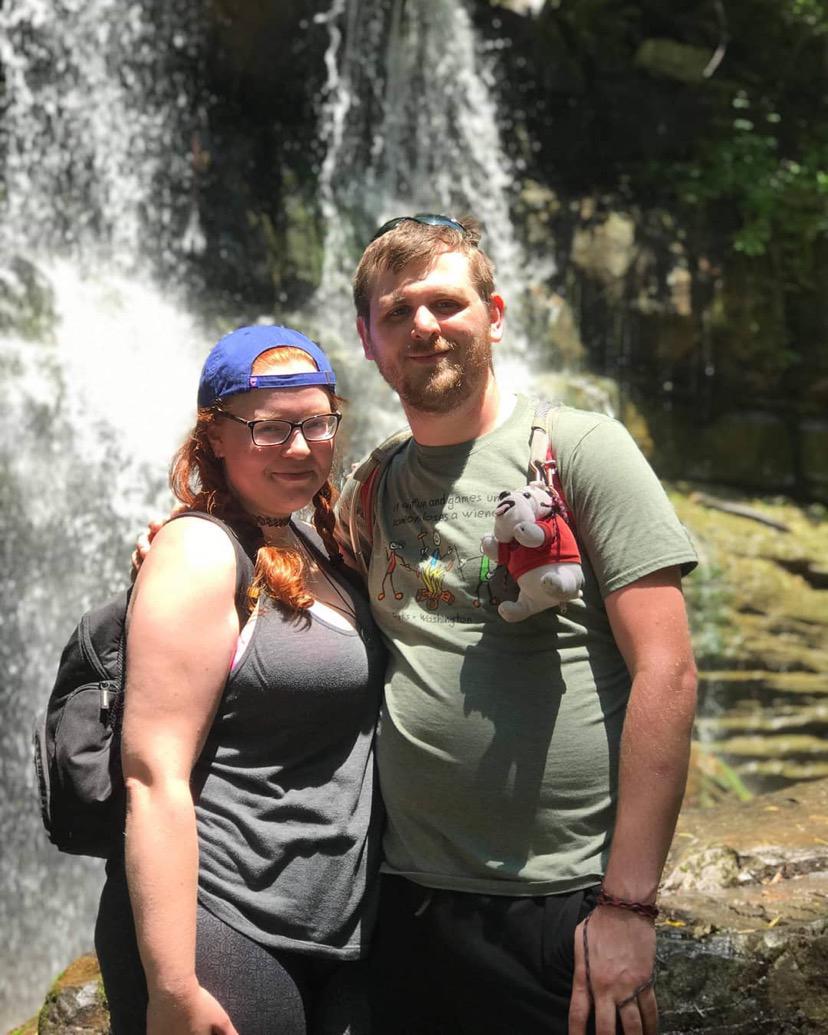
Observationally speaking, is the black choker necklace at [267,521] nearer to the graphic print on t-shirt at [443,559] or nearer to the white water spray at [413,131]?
the graphic print on t-shirt at [443,559]

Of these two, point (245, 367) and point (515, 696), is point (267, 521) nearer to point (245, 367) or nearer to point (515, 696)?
point (245, 367)

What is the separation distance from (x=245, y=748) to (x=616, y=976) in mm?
725

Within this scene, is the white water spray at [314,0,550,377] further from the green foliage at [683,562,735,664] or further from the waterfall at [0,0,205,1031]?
the green foliage at [683,562,735,664]

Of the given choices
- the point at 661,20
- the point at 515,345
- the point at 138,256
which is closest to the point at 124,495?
the point at 138,256

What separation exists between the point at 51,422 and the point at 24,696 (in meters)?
1.92

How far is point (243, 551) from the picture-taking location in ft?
6.62

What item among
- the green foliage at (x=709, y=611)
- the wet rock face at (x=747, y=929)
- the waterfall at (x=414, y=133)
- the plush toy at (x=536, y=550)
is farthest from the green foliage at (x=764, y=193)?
the plush toy at (x=536, y=550)

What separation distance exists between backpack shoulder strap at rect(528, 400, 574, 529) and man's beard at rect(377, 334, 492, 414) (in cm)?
14

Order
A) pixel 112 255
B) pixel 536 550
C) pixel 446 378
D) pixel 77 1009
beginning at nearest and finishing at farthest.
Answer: pixel 536 550
pixel 446 378
pixel 77 1009
pixel 112 255

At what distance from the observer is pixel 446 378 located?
210 centimetres

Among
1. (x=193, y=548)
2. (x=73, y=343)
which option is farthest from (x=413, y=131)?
(x=193, y=548)

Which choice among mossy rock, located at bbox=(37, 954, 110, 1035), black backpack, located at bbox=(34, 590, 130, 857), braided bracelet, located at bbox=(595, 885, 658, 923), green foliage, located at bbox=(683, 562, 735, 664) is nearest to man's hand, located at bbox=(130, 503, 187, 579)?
black backpack, located at bbox=(34, 590, 130, 857)

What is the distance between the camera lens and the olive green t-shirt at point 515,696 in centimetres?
191

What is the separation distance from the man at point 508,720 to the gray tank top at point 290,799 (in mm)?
77
